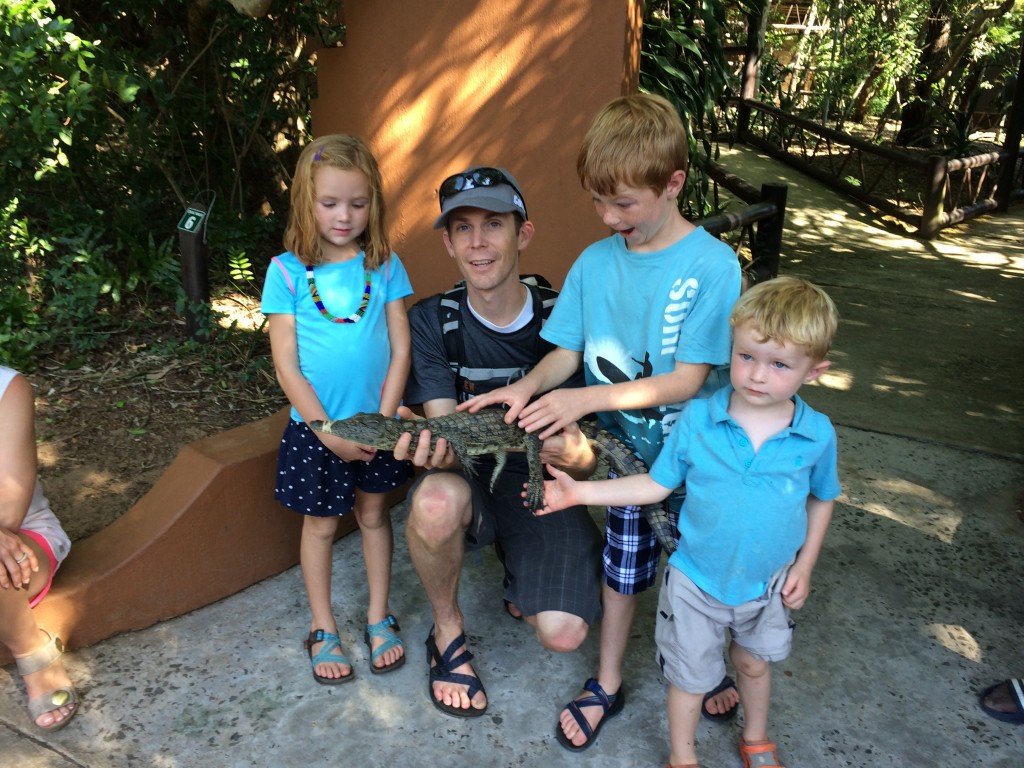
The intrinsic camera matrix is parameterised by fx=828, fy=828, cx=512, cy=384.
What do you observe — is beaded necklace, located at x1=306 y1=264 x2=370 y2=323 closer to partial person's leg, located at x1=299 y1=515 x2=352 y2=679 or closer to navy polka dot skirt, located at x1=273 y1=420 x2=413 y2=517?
navy polka dot skirt, located at x1=273 y1=420 x2=413 y2=517

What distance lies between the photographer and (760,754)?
96.5 inches

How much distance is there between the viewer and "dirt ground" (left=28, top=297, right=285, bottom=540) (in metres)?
3.37

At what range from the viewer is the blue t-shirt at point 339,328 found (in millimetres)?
2740

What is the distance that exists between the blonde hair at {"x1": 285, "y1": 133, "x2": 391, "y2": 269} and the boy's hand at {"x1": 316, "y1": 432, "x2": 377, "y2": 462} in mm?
590

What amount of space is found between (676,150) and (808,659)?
1.85 metres

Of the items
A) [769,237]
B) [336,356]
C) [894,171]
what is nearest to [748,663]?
[336,356]

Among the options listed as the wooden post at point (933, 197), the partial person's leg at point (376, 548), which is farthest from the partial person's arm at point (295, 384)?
the wooden post at point (933, 197)

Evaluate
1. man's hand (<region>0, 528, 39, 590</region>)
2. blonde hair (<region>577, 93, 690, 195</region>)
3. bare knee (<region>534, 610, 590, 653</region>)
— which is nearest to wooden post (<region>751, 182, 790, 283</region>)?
blonde hair (<region>577, 93, 690, 195</region>)

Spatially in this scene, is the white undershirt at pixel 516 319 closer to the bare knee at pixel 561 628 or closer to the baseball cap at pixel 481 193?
the baseball cap at pixel 481 193

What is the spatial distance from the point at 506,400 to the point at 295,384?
713mm

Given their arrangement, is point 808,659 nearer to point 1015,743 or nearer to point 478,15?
point 1015,743

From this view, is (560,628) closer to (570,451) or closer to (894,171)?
(570,451)

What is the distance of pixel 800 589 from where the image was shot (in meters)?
2.32

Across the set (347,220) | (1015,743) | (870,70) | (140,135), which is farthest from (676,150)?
(870,70)
